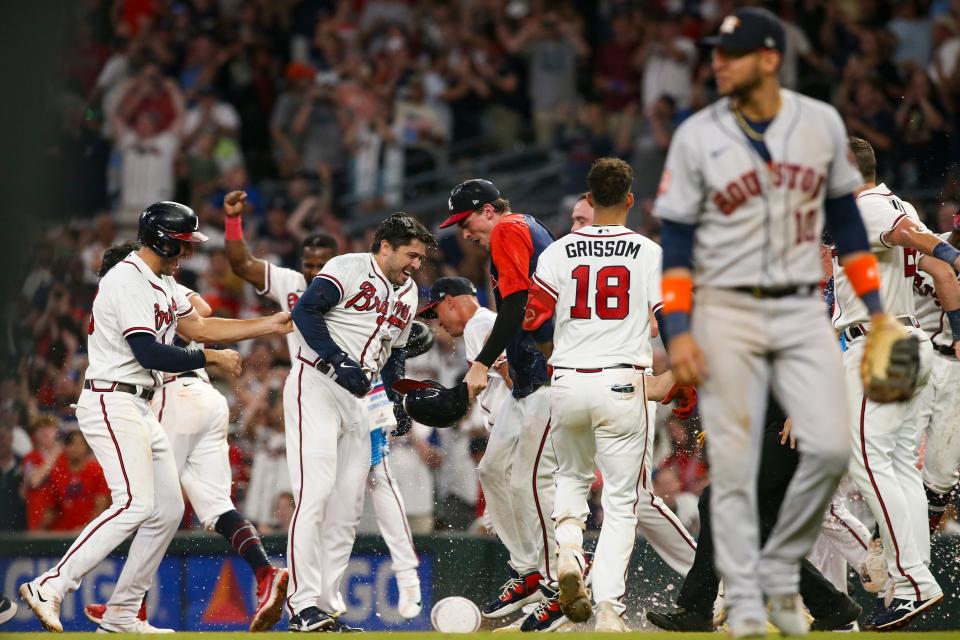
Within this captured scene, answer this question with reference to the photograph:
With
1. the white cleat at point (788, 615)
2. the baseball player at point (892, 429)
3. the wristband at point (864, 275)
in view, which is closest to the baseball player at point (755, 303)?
the white cleat at point (788, 615)

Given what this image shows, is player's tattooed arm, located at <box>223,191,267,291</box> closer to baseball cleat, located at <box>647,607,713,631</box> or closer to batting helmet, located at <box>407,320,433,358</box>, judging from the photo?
batting helmet, located at <box>407,320,433,358</box>

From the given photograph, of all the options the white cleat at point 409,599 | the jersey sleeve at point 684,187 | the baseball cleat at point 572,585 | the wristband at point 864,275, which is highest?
the jersey sleeve at point 684,187

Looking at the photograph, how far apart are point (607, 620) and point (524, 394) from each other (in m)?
1.67

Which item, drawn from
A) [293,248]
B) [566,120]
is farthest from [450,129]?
[293,248]

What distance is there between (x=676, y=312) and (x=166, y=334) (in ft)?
11.8

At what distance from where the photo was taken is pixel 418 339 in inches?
320

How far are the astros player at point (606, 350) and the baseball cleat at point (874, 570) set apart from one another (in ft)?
5.58

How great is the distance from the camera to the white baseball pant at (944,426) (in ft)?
24.6

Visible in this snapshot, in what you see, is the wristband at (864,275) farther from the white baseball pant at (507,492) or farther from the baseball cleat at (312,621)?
the baseball cleat at (312,621)

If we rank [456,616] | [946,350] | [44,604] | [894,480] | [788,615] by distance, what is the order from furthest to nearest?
[456,616] → [946,350] → [44,604] → [894,480] → [788,615]

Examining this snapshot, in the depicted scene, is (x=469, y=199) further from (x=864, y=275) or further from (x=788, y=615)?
(x=788, y=615)

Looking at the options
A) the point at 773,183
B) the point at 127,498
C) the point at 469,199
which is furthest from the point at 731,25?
the point at 127,498

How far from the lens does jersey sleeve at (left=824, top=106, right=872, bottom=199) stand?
15.8 feet

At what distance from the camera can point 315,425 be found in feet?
24.2
